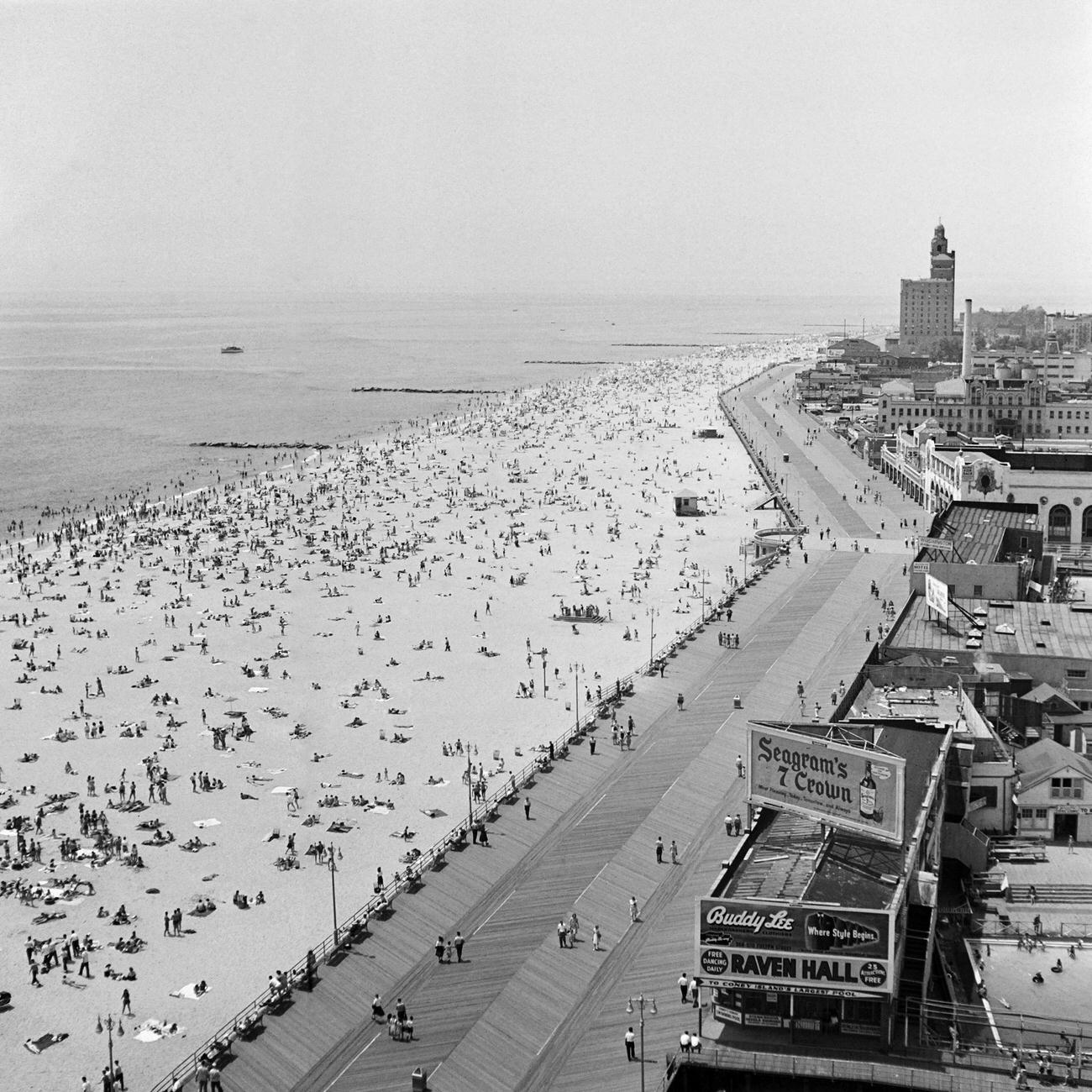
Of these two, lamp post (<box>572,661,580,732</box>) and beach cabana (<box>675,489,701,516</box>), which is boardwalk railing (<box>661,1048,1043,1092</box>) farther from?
beach cabana (<box>675,489,701,516</box>)

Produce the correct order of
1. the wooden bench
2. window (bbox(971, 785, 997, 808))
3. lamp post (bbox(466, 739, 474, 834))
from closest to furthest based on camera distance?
1. the wooden bench
2. window (bbox(971, 785, 997, 808))
3. lamp post (bbox(466, 739, 474, 834))

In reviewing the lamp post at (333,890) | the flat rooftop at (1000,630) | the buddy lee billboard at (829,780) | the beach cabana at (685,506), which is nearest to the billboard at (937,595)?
the flat rooftop at (1000,630)

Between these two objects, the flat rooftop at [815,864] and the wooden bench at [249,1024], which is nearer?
the flat rooftop at [815,864]

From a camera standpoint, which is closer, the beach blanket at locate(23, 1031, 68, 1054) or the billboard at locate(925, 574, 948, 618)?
the beach blanket at locate(23, 1031, 68, 1054)

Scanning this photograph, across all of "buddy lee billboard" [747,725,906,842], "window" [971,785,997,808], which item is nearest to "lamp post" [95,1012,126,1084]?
"buddy lee billboard" [747,725,906,842]

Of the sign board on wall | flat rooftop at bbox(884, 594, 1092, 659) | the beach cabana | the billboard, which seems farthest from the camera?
the beach cabana

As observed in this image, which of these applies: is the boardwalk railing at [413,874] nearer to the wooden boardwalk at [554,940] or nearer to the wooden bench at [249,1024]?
the wooden bench at [249,1024]
